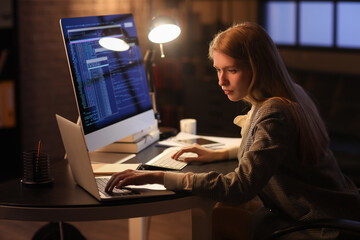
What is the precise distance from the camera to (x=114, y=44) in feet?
7.62

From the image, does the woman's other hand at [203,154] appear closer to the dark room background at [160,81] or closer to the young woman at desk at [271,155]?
the young woman at desk at [271,155]

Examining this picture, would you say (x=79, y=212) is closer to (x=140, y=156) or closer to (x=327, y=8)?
(x=140, y=156)

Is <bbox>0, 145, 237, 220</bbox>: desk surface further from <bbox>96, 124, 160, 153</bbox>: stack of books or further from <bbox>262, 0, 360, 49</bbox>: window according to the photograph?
<bbox>262, 0, 360, 49</bbox>: window

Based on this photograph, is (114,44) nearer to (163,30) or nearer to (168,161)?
(163,30)

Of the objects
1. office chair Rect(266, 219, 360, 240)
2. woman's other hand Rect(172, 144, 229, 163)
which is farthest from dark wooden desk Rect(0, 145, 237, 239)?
woman's other hand Rect(172, 144, 229, 163)

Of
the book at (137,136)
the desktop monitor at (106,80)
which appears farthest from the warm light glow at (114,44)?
the book at (137,136)

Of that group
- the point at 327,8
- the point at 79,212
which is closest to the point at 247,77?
the point at 79,212

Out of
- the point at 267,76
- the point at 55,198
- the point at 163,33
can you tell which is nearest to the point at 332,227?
the point at 267,76

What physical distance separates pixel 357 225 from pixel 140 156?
3.24 feet

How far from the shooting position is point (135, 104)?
8.02ft

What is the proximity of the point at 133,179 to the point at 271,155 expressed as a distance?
1.46 feet

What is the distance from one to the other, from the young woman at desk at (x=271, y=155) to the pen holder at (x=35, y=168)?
0.27 metres

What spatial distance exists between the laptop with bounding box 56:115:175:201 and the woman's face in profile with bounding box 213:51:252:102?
41 cm

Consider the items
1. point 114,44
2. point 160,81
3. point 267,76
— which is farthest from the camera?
point 160,81
